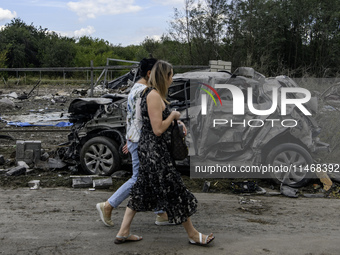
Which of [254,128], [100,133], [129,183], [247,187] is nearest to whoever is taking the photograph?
[129,183]

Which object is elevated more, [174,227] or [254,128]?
[254,128]

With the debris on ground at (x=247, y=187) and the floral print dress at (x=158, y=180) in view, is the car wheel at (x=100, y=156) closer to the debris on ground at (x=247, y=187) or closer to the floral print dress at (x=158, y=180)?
the debris on ground at (x=247, y=187)

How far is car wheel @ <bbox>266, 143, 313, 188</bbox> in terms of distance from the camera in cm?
703

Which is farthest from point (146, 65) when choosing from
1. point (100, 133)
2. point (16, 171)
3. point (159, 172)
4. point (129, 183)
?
point (16, 171)

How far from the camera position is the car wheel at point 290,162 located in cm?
703

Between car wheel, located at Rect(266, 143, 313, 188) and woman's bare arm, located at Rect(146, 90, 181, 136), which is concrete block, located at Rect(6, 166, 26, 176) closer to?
woman's bare arm, located at Rect(146, 90, 181, 136)

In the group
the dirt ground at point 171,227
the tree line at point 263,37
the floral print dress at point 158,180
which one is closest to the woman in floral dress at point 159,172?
the floral print dress at point 158,180

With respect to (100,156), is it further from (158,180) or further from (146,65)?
(158,180)

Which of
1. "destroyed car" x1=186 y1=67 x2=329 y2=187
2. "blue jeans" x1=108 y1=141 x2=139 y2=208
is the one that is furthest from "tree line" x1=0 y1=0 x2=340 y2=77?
"blue jeans" x1=108 y1=141 x2=139 y2=208

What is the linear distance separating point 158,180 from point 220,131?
10.9 feet

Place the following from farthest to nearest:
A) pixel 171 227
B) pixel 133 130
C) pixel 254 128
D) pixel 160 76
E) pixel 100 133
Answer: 1. pixel 100 133
2. pixel 254 128
3. pixel 171 227
4. pixel 133 130
5. pixel 160 76

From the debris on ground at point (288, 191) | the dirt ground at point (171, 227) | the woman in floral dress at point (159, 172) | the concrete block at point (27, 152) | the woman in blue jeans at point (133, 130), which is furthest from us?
Result: the concrete block at point (27, 152)

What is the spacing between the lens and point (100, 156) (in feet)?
25.3

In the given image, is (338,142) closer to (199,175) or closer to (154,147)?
(199,175)
